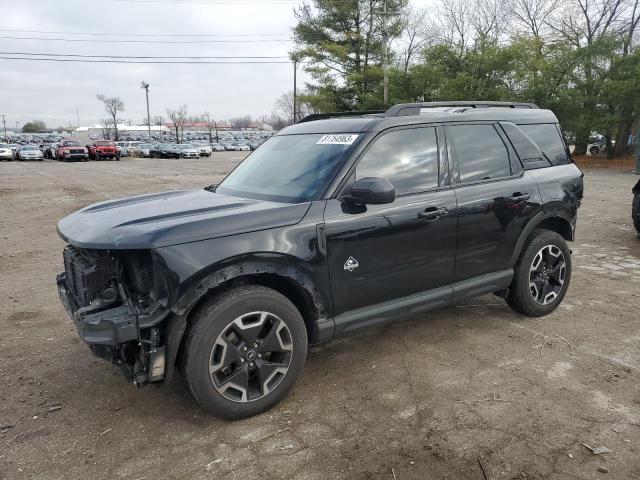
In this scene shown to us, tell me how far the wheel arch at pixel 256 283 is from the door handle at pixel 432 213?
98cm

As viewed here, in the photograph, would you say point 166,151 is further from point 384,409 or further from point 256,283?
point 384,409

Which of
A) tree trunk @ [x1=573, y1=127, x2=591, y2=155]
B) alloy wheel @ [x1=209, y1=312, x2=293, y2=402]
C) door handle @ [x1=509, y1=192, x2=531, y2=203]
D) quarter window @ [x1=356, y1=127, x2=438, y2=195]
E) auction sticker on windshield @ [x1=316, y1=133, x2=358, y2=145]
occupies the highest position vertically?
tree trunk @ [x1=573, y1=127, x2=591, y2=155]

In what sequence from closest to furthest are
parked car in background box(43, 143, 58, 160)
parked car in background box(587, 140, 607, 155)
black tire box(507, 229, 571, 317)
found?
black tire box(507, 229, 571, 317) → parked car in background box(587, 140, 607, 155) → parked car in background box(43, 143, 58, 160)

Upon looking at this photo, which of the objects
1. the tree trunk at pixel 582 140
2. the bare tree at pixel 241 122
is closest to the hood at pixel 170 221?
the tree trunk at pixel 582 140

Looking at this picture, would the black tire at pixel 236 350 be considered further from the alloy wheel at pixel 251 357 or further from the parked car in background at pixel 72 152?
the parked car in background at pixel 72 152

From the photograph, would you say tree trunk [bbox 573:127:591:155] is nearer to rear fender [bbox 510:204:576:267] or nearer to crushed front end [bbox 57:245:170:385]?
rear fender [bbox 510:204:576:267]

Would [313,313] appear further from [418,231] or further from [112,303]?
[112,303]

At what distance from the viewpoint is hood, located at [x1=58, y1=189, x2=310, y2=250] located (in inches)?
109

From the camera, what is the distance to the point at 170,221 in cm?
294

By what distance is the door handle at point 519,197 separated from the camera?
4.18 m

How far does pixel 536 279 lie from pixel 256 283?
9.08ft

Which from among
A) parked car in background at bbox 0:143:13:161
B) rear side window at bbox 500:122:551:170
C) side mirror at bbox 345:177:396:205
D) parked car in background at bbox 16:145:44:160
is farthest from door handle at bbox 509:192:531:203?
parked car in background at bbox 0:143:13:161

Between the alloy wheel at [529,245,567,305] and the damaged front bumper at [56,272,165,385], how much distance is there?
10.9 ft

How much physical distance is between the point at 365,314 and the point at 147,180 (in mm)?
18545
